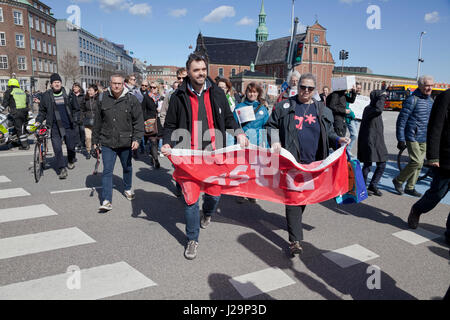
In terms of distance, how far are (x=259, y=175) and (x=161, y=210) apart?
2.18m

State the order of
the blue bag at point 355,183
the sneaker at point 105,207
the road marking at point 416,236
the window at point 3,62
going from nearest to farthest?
1. the blue bag at point 355,183
2. the road marking at point 416,236
3. the sneaker at point 105,207
4. the window at point 3,62

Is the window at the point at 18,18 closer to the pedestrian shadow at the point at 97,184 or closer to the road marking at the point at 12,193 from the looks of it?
the pedestrian shadow at the point at 97,184

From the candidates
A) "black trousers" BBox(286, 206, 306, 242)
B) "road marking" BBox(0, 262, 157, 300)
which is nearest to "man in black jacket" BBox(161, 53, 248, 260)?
"road marking" BBox(0, 262, 157, 300)

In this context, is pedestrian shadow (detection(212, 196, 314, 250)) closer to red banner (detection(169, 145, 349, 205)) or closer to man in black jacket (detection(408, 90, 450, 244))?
red banner (detection(169, 145, 349, 205))

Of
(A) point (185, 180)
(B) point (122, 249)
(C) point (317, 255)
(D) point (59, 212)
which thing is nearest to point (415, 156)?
(C) point (317, 255)

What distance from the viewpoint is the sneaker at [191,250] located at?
3961 millimetres

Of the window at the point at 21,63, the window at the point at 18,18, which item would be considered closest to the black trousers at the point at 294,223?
the window at the point at 21,63

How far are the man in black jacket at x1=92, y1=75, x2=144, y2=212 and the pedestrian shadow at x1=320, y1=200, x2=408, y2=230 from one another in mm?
3649

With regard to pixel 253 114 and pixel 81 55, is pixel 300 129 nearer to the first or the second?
pixel 253 114

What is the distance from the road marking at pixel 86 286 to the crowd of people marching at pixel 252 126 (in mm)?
756

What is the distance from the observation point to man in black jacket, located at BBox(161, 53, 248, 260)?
13.2 feet

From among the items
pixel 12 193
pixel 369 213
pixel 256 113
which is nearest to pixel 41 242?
pixel 12 193

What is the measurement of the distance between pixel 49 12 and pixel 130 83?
7189 cm

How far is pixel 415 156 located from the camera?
21.1ft
